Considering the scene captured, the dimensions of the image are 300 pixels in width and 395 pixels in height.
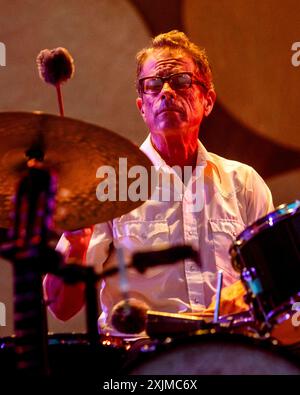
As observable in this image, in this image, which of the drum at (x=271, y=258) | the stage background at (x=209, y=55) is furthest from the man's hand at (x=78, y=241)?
the stage background at (x=209, y=55)

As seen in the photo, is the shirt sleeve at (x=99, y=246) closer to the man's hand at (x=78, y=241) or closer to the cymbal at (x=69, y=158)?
the man's hand at (x=78, y=241)

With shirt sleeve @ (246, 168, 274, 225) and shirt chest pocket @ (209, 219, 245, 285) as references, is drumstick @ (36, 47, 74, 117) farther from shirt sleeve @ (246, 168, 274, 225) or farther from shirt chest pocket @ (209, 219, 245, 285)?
shirt sleeve @ (246, 168, 274, 225)

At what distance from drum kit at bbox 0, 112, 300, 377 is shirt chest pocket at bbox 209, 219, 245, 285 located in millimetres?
420

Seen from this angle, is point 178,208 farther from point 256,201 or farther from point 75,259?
point 75,259

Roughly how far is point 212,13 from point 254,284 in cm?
157

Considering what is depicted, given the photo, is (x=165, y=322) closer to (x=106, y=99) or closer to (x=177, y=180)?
(x=177, y=180)

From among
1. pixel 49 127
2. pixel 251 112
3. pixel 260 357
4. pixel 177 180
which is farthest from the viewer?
pixel 251 112

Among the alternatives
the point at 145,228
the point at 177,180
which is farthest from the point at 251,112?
the point at 145,228

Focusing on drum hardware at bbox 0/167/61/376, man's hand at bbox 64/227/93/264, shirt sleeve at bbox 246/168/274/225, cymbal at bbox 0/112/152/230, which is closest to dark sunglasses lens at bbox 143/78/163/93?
shirt sleeve at bbox 246/168/274/225

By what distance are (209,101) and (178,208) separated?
0.49 m

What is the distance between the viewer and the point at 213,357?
1532 millimetres

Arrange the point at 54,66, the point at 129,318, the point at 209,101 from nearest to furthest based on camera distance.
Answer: the point at 129,318 → the point at 54,66 → the point at 209,101


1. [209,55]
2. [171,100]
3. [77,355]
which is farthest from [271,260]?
[209,55]

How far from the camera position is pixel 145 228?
252cm
